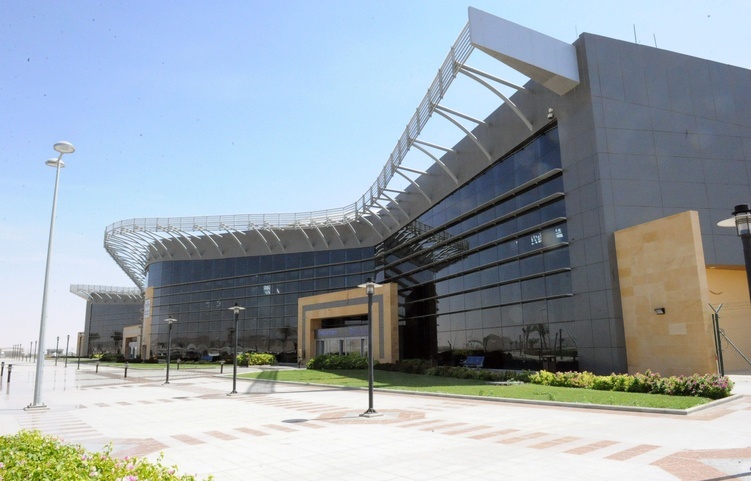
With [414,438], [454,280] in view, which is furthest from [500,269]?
[414,438]

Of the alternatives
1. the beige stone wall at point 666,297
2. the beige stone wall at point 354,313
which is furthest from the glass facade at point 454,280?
the beige stone wall at point 666,297

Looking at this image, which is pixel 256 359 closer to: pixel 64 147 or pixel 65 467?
pixel 64 147

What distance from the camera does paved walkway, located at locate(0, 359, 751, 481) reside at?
794 cm

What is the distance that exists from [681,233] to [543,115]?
8.45 meters

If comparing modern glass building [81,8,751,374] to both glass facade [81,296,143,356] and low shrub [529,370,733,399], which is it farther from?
glass facade [81,296,143,356]

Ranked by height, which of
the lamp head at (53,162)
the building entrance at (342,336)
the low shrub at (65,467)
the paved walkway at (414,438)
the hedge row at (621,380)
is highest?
the lamp head at (53,162)

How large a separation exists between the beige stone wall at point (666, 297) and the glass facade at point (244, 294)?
29.3 m

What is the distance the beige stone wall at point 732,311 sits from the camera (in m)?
22.4

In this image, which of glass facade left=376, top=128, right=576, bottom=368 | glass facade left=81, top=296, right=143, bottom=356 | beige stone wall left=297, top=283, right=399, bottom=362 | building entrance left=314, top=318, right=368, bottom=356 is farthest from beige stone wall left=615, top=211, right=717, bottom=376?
glass facade left=81, top=296, right=143, bottom=356

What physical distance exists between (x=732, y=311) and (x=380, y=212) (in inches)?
1085

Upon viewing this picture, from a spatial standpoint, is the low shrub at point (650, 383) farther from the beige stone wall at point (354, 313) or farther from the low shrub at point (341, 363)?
the beige stone wall at point (354, 313)

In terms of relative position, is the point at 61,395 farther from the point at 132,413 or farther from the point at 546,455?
the point at 546,455

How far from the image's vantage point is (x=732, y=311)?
2325 centimetres

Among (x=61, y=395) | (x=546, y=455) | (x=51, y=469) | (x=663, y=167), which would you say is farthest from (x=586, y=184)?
(x=61, y=395)
